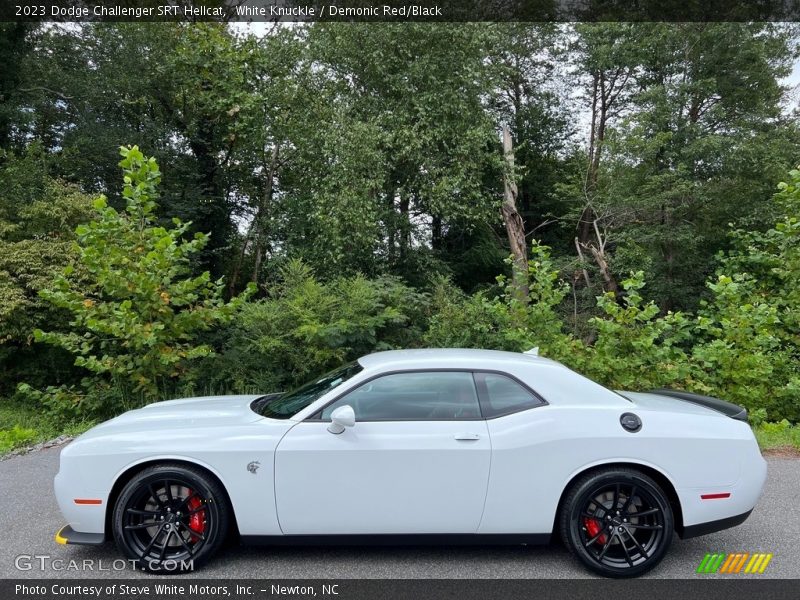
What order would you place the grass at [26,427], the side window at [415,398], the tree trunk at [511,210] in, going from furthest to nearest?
the tree trunk at [511,210] < the grass at [26,427] < the side window at [415,398]

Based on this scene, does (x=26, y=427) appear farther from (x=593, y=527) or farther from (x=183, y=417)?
(x=593, y=527)

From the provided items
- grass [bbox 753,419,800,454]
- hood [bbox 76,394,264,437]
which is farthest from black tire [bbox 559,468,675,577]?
grass [bbox 753,419,800,454]

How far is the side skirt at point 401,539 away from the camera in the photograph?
144 inches

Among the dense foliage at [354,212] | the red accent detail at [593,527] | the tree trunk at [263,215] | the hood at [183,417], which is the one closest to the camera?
the red accent detail at [593,527]

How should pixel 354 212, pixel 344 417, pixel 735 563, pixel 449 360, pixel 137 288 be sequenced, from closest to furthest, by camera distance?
pixel 344 417
pixel 735 563
pixel 449 360
pixel 137 288
pixel 354 212

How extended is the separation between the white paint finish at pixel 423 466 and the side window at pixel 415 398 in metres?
0.08

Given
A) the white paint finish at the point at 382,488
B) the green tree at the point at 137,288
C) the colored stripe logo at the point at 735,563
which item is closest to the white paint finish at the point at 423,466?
the white paint finish at the point at 382,488

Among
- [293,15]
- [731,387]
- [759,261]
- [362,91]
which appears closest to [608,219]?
[759,261]

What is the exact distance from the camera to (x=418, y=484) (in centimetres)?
364

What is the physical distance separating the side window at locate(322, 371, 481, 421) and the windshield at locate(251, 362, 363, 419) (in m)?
0.22

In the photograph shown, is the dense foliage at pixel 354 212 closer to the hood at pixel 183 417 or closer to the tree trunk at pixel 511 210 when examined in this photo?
the tree trunk at pixel 511 210

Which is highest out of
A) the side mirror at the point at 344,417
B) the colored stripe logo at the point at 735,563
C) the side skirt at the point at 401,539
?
the side mirror at the point at 344,417

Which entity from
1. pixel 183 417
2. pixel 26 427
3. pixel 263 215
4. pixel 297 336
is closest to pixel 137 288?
pixel 297 336

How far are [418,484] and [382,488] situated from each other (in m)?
0.22
